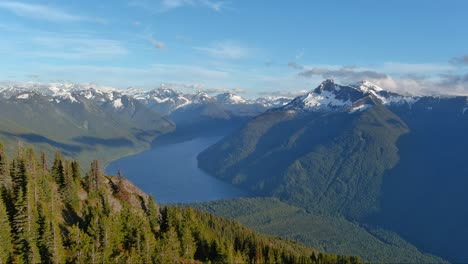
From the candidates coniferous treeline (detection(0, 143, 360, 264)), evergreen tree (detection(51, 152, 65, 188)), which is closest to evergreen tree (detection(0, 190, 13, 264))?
coniferous treeline (detection(0, 143, 360, 264))

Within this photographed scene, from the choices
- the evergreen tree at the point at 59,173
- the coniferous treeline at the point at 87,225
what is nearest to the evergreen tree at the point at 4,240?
the coniferous treeline at the point at 87,225

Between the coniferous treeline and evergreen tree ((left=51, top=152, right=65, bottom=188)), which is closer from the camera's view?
the coniferous treeline

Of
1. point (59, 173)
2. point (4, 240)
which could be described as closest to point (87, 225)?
point (4, 240)

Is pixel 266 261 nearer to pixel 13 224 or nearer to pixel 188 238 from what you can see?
pixel 188 238

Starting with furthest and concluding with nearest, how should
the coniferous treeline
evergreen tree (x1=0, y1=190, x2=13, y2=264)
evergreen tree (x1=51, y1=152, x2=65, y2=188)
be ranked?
evergreen tree (x1=51, y1=152, x2=65, y2=188)
the coniferous treeline
evergreen tree (x1=0, y1=190, x2=13, y2=264)

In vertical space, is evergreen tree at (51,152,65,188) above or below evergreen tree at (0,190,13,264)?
above

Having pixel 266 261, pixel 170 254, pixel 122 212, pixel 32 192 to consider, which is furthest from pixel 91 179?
pixel 266 261

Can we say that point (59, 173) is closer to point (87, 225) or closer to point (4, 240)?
point (87, 225)

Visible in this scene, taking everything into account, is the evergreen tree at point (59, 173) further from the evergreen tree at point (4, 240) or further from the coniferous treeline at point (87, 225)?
the evergreen tree at point (4, 240)

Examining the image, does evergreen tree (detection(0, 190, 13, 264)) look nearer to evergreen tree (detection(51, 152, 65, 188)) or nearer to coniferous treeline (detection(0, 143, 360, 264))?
coniferous treeline (detection(0, 143, 360, 264))
